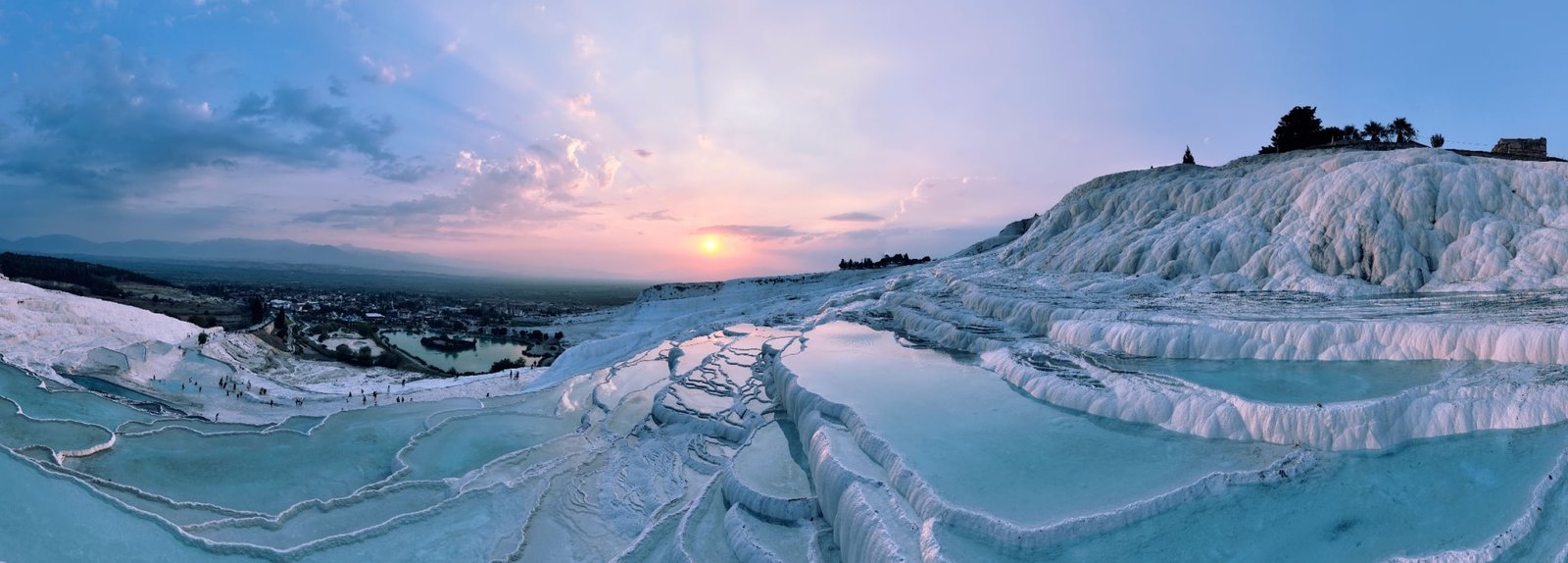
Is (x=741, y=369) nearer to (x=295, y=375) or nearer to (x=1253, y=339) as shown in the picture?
(x=1253, y=339)

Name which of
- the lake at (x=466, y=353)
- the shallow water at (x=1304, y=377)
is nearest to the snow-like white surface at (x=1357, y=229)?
the shallow water at (x=1304, y=377)

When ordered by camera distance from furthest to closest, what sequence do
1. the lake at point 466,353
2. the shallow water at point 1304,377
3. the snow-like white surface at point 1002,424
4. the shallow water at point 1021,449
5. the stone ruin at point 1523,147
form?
the lake at point 466,353 < the stone ruin at point 1523,147 < the shallow water at point 1304,377 < the shallow water at point 1021,449 < the snow-like white surface at point 1002,424

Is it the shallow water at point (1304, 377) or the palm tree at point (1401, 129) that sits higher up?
the palm tree at point (1401, 129)

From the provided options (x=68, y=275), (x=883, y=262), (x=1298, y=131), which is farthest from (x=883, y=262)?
(x=68, y=275)

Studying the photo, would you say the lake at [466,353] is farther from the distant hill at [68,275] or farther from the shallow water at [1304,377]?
the shallow water at [1304,377]

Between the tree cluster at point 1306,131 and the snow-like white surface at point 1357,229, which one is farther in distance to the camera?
the tree cluster at point 1306,131

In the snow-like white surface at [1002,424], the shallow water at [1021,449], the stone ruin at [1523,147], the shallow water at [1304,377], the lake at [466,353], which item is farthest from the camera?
the lake at [466,353]

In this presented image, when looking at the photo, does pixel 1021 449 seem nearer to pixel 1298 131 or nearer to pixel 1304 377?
pixel 1304 377

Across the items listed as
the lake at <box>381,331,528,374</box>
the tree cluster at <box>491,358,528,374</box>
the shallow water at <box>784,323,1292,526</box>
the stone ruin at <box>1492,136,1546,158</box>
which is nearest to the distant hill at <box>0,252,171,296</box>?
the lake at <box>381,331,528,374</box>
